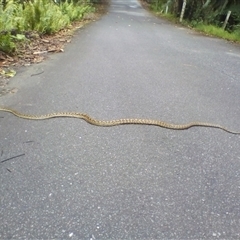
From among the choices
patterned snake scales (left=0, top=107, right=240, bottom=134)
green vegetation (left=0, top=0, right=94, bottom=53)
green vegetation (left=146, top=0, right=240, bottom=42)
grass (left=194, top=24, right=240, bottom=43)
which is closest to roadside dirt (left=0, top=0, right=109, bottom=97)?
green vegetation (left=0, top=0, right=94, bottom=53)

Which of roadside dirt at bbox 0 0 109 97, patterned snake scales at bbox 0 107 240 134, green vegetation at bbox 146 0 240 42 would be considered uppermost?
patterned snake scales at bbox 0 107 240 134

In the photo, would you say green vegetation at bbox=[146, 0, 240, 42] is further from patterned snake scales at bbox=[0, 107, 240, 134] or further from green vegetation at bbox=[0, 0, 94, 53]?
patterned snake scales at bbox=[0, 107, 240, 134]

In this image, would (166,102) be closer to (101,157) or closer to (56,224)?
(101,157)

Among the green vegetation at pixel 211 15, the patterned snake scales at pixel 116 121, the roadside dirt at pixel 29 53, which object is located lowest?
the green vegetation at pixel 211 15

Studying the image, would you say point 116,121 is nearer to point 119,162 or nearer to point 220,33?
point 119,162

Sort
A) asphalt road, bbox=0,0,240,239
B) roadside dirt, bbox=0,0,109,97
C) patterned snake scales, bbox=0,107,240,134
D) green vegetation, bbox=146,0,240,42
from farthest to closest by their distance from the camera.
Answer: green vegetation, bbox=146,0,240,42
roadside dirt, bbox=0,0,109,97
patterned snake scales, bbox=0,107,240,134
asphalt road, bbox=0,0,240,239

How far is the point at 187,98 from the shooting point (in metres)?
4.92

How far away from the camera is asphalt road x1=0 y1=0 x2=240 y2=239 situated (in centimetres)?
223

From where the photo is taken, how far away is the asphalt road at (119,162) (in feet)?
7.32

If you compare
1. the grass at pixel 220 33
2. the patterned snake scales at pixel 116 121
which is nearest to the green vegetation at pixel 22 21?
the patterned snake scales at pixel 116 121

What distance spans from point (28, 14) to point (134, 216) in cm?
843

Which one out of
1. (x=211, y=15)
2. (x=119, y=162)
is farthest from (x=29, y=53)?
(x=211, y=15)

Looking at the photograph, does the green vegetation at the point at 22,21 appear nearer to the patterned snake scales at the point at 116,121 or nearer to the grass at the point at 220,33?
the patterned snake scales at the point at 116,121

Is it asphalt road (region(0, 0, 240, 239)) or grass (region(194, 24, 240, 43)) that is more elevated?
asphalt road (region(0, 0, 240, 239))
